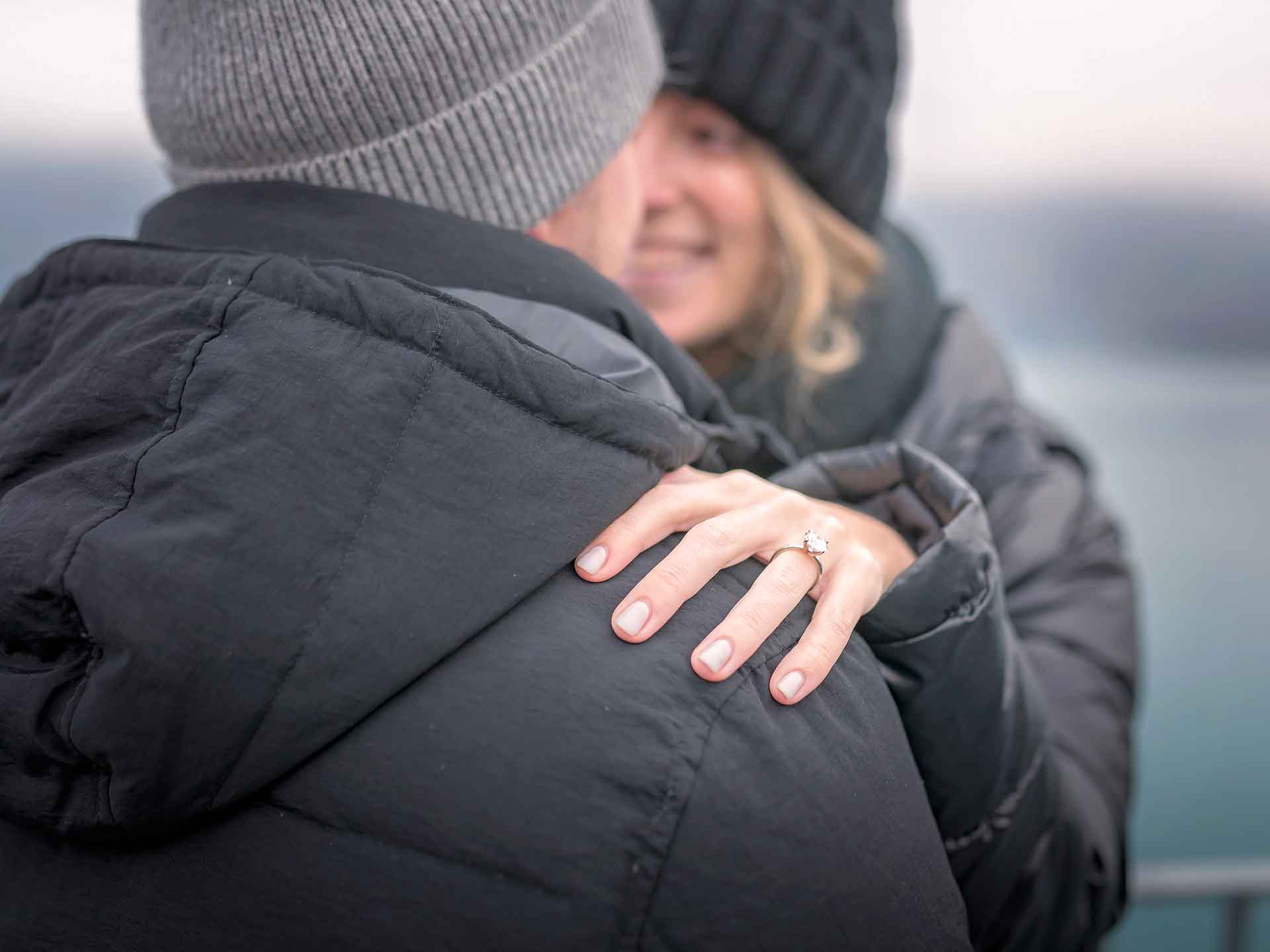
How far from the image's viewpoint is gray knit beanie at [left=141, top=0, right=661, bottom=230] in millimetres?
673

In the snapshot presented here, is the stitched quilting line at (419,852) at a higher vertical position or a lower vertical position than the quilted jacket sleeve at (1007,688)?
higher

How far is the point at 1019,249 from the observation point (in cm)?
208

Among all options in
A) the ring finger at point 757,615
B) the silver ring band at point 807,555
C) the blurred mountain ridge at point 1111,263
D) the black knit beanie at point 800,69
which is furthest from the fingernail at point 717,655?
the blurred mountain ridge at point 1111,263

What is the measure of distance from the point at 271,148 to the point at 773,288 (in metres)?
1.00

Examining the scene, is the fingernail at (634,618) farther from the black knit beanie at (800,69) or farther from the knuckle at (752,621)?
the black knit beanie at (800,69)

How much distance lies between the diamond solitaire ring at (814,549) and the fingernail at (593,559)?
125mm

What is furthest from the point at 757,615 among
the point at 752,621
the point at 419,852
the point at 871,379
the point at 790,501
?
the point at 871,379

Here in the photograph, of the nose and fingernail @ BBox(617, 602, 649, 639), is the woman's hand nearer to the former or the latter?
fingernail @ BBox(617, 602, 649, 639)

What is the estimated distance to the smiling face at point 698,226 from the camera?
149cm

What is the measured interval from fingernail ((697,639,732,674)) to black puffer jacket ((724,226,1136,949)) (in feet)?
0.58

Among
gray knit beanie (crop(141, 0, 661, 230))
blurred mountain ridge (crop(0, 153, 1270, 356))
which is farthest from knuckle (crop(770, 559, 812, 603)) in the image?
blurred mountain ridge (crop(0, 153, 1270, 356))

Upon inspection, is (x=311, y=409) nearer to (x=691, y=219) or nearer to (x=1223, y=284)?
(x=691, y=219)

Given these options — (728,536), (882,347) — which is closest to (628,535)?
(728,536)

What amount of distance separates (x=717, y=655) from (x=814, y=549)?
5.3 inches
